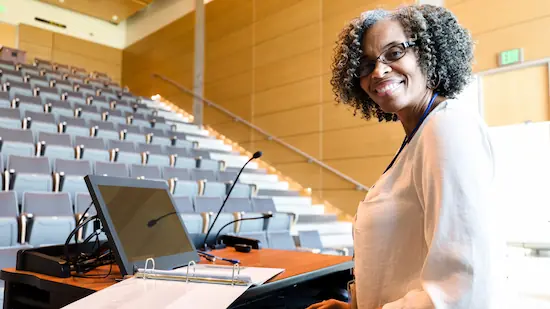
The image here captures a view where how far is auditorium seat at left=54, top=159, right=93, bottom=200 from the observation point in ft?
5.71

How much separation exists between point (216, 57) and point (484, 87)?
242 cm

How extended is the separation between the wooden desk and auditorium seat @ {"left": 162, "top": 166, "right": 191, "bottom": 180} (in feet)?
5.07

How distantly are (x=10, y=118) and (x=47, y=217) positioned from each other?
1.13 meters

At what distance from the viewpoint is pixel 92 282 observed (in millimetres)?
538

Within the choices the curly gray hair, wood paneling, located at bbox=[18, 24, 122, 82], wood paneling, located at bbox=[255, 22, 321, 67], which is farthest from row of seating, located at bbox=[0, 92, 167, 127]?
the curly gray hair

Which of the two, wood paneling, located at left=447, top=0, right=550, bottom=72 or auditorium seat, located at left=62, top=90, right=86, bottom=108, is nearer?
wood paneling, located at left=447, top=0, right=550, bottom=72

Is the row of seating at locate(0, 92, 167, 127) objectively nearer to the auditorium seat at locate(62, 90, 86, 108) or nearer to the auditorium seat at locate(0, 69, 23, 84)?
the auditorium seat at locate(62, 90, 86, 108)

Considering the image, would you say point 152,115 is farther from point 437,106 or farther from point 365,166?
point 437,106

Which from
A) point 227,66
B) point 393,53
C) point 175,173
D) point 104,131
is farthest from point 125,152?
point 393,53

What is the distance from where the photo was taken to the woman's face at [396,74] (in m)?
0.41

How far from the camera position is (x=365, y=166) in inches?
106

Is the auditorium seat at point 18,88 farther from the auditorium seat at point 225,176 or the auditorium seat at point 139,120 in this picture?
the auditorium seat at point 225,176

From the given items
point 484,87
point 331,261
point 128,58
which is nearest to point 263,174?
point 484,87

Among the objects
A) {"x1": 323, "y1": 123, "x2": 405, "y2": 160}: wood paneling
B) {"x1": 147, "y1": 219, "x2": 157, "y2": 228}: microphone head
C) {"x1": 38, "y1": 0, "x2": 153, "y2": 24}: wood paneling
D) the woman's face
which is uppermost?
{"x1": 38, "y1": 0, "x2": 153, "y2": 24}: wood paneling
